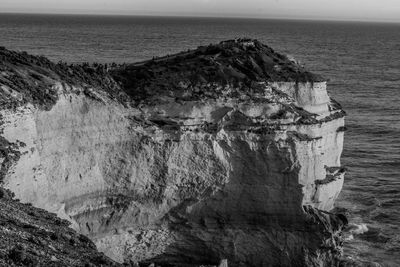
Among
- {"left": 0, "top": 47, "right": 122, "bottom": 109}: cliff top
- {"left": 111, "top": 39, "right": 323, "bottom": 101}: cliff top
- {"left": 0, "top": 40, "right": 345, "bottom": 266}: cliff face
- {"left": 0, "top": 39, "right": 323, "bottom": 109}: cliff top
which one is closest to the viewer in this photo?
{"left": 0, "top": 47, "right": 122, "bottom": 109}: cliff top

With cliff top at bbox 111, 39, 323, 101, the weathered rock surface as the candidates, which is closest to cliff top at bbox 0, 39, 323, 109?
cliff top at bbox 111, 39, 323, 101

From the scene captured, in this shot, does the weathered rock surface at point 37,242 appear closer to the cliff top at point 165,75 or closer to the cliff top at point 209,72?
the cliff top at point 165,75

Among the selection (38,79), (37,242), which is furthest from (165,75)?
(37,242)

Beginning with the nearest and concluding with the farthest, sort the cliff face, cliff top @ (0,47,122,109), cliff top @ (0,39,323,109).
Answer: cliff top @ (0,47,122,109)
cliff top @ (0,39,323,109)
the cliff face

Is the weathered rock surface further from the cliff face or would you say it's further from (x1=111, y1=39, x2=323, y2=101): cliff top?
(x1=111, y1=39, x2=323, y2=101): cliff top

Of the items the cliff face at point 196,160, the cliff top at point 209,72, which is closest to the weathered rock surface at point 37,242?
the cliff face at point 196,160

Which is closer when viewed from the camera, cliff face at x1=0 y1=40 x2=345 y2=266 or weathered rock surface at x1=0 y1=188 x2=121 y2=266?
weathered rock surface at x1=0 y1=188 x2=121 y2=266

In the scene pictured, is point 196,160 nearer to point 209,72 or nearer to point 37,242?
point 209,72
